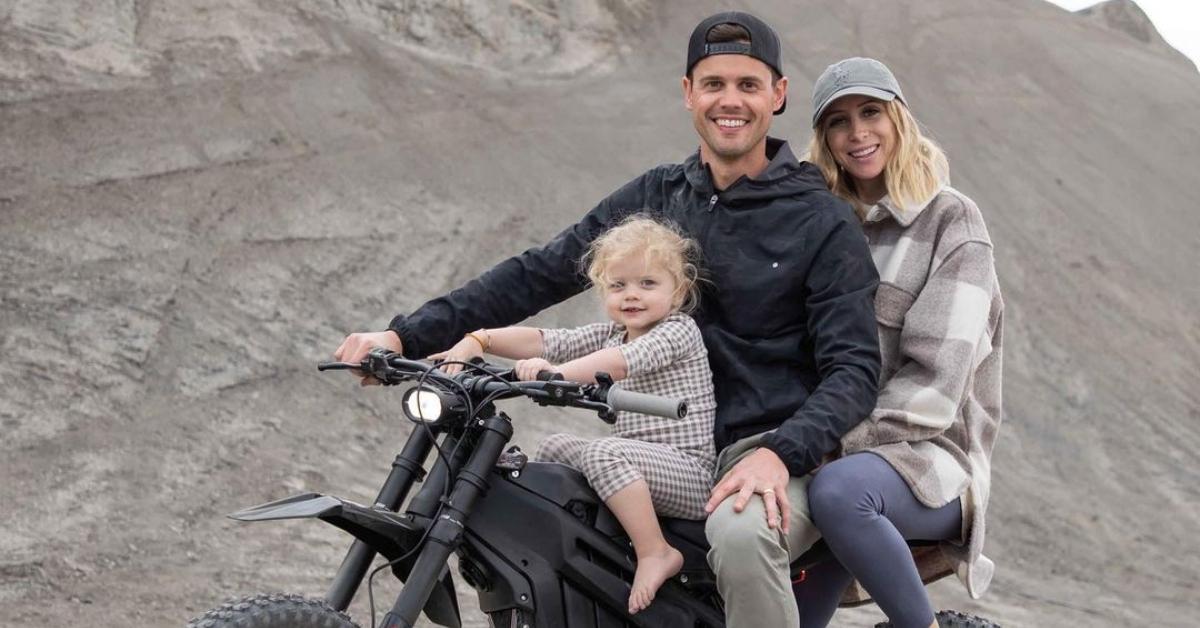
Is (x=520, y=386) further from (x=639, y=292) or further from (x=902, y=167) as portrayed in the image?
(x=902, y=167)

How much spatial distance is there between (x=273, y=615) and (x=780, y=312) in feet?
5.04

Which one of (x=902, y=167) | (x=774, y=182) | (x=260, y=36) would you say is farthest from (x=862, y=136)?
(x=260, y=36)

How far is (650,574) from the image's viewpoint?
3.65 m

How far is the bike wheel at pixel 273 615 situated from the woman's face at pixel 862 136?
2027mm

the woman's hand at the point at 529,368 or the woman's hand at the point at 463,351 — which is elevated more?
the woman's hand at the point at 529,368

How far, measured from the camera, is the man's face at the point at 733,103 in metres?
4.05

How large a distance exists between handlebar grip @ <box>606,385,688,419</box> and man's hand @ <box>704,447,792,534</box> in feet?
1.25

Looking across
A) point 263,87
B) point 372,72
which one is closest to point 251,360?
point 263,87

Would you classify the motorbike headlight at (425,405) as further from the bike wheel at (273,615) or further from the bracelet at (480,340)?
the bracelet at (480,340)

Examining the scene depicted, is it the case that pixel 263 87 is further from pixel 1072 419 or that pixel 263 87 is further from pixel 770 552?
pixel 770 552

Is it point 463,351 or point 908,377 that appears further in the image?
point 463,351

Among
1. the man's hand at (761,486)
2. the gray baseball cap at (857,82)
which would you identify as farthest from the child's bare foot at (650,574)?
the gray baseball cap at (857,82)

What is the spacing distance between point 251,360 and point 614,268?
22.6ft

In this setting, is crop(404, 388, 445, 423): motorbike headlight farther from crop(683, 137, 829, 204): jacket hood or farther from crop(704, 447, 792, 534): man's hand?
crop(683, 137, 829, 204): jacket hood
